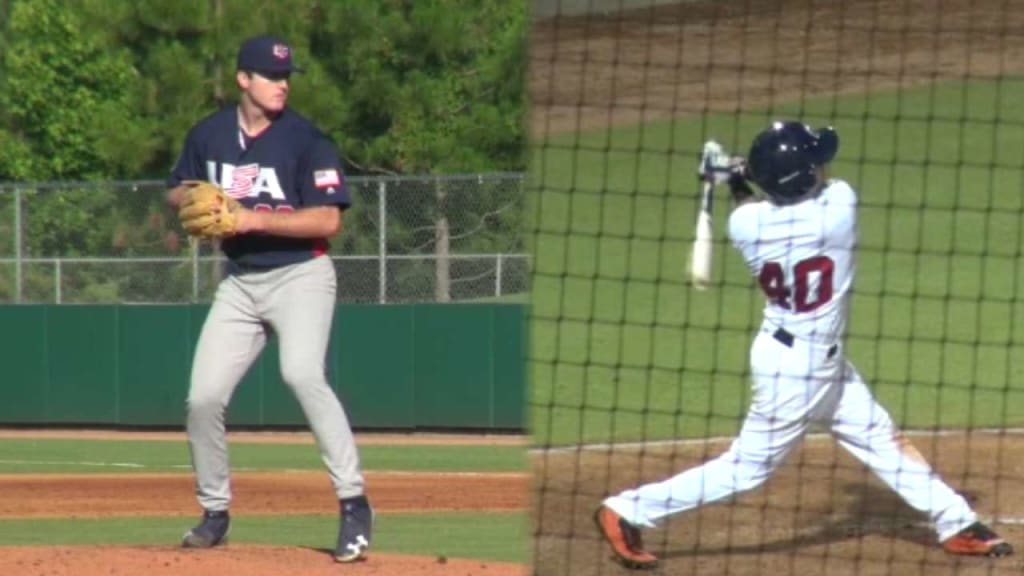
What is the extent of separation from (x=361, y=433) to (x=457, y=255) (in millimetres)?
1562

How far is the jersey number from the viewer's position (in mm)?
5887

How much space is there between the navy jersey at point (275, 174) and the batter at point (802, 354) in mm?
1348

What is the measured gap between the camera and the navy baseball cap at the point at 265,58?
5543mm

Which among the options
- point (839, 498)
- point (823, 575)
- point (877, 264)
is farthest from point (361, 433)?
point (823, 575)

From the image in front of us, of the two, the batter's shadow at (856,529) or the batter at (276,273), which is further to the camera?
the batter's shadow at (856,529)

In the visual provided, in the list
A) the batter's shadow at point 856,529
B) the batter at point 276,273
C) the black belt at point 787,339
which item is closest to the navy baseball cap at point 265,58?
Answer: the batter at point 276,273

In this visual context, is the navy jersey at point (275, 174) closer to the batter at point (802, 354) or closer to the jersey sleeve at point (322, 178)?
the jersey sleeve at point (322, 178)

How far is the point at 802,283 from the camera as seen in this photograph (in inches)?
232

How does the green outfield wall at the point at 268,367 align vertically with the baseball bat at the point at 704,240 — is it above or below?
below

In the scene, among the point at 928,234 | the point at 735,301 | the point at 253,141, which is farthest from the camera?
the point at 928,234

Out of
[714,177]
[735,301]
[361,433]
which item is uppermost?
[714,177]

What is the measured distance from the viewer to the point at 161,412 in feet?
49.0

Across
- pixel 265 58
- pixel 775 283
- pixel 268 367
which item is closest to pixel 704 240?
pixel 775 283

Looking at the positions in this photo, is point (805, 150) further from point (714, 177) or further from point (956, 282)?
point (956, 282)
